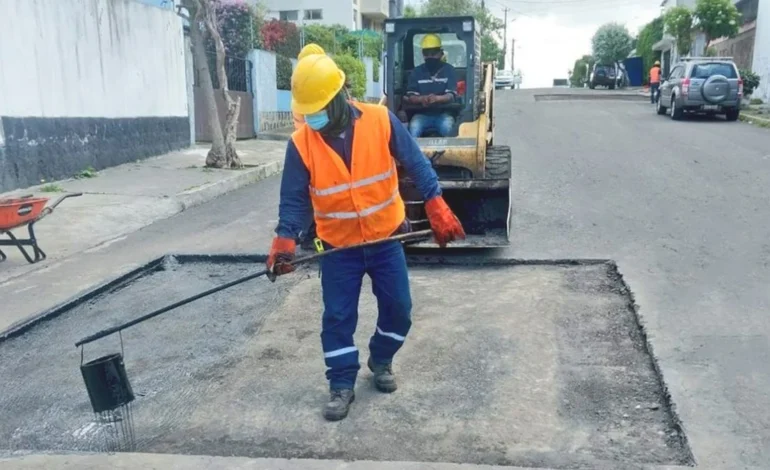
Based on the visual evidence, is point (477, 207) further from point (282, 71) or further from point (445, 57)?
point (282, 71)

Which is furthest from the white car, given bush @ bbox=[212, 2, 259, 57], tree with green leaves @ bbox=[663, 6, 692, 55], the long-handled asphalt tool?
the long-handled asphalt tool

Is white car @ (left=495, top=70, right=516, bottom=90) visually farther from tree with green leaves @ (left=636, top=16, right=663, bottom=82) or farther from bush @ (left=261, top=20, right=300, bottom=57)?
bush @ (left=261, top=20, right=300, bottom=57)

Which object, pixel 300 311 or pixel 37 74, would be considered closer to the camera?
pixel 300 311

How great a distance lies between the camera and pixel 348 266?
371cm

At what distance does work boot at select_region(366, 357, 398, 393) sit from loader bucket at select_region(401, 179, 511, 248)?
2.57 meters

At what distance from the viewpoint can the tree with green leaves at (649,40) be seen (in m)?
43.1

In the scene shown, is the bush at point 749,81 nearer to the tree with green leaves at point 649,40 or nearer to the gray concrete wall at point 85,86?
the gray concrete wall at point 85,86

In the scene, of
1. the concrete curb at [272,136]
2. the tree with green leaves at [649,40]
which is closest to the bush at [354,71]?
the concrete curb at [272,136]

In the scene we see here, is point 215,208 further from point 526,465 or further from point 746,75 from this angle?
point 746,75

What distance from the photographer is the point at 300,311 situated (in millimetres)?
5312

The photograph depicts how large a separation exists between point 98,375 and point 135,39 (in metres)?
11.2

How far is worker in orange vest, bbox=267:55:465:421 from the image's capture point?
355 cm

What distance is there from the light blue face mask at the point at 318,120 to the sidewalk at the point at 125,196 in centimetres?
406

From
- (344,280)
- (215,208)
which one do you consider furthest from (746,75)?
(344,280)
